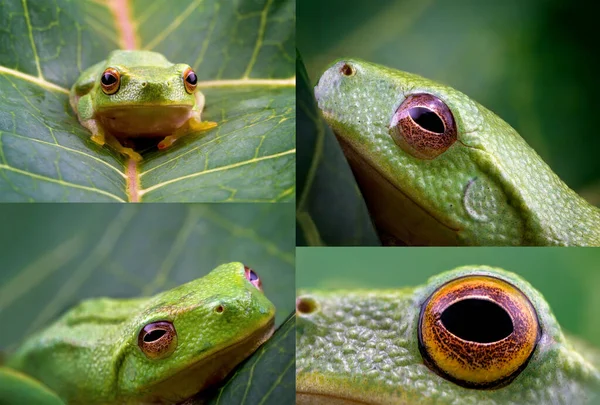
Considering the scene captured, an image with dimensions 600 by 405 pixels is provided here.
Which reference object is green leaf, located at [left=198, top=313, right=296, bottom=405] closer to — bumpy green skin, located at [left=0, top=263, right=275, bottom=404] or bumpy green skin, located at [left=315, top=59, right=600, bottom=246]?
bumpy green skin, located at [left=0, top=263, right=275, bottom=404]

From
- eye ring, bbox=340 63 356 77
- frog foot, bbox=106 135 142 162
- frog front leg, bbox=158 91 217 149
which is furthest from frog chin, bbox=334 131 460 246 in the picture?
frog foot, bbox=106 135 142 162

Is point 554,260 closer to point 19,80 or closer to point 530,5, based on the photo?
point 530,5

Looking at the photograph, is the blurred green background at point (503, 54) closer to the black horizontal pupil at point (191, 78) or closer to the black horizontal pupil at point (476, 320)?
the black horizontal pupil at point (191, 78)

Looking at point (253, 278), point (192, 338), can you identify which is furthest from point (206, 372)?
point (253, 278)

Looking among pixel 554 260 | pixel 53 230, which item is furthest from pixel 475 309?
pixel 53 230

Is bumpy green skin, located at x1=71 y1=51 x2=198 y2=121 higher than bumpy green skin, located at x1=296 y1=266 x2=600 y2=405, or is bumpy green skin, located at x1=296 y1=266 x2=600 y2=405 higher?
bumpy green skin, located at x1=71 y1=51 x2=198 y2=121

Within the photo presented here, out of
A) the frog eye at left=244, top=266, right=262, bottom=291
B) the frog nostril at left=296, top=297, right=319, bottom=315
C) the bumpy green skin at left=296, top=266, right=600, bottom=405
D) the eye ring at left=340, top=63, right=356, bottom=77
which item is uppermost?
the eye ring at left=340, top=63, right=356, bottom=77

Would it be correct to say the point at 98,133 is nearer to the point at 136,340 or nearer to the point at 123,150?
the point at 123,150

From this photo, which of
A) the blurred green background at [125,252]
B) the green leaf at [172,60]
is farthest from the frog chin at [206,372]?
the green leaf at [172,60]

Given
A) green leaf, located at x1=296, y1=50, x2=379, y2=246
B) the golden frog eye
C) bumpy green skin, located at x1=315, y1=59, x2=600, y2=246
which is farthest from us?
green leaf, located at x1=296, y1=50, x2=379, y2=246
